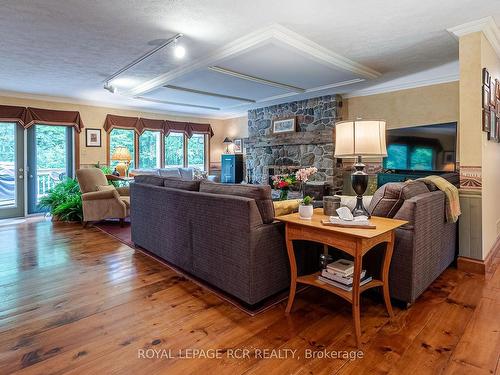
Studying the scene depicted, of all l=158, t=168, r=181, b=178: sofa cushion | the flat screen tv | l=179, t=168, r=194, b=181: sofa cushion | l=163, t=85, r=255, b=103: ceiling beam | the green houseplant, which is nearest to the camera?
→ the flat screen tv

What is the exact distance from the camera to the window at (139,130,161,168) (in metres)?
7.65

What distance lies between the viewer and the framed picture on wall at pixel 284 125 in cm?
→ 677

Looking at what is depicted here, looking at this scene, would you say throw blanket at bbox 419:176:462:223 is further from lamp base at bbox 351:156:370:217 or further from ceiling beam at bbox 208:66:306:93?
ceiling beam at bbox 208:66:306:93

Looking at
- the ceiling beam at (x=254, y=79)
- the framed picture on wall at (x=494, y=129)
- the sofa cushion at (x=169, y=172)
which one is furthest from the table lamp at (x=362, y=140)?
the sofa cushion at (x=169, y=172)

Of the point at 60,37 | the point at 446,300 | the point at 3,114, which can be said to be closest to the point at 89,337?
the point at 446,300

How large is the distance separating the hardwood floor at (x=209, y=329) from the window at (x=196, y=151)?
5858 millimetres

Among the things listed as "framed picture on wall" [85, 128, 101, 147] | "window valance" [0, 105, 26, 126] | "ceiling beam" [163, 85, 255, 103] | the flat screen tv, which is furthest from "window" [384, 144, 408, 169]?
"window valance" [0, 105, 26, 126]

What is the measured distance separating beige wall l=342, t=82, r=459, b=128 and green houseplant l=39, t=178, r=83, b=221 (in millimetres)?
5532

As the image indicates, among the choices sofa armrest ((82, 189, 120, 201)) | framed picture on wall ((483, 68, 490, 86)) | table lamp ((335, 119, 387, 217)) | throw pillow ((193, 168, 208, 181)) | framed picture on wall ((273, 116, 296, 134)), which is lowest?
sofa armrest ((82, 189, 120, 201))

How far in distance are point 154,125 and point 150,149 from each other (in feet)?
2.02

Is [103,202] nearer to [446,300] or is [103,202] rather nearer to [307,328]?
[307,328]

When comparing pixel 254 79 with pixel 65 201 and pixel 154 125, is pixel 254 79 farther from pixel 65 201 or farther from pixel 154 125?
pixel 65 201

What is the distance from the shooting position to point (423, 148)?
16.1 feet

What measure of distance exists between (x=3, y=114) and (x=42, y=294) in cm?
468
